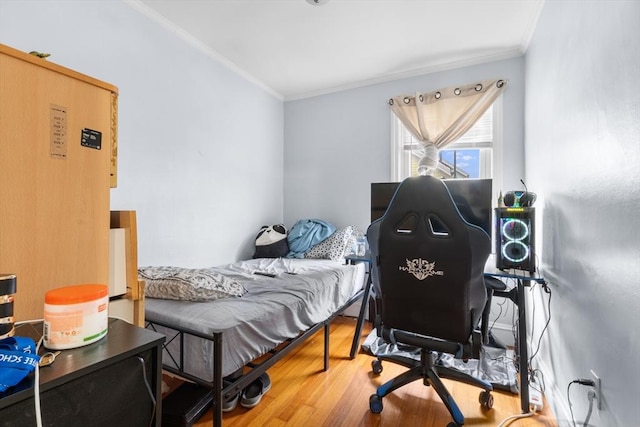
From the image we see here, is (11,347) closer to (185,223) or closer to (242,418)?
(242,418)

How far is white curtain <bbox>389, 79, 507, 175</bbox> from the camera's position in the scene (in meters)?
2.61

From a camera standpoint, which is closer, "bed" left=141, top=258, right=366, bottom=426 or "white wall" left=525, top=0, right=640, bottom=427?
"white wall" left=525, top=0, right=640, bottom=427

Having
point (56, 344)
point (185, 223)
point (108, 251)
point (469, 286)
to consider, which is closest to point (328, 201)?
point (185, 223)

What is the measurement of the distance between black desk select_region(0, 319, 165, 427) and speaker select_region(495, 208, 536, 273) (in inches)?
71.8

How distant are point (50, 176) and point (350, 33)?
2253 millimetres

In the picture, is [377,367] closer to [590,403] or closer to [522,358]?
[522,358]

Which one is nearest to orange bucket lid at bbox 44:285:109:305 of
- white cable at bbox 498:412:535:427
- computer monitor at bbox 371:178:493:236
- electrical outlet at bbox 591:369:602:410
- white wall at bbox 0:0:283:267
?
white wall at bbox 0:0:283:267

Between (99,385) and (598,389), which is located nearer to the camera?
(99,385)

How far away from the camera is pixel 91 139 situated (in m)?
0.86

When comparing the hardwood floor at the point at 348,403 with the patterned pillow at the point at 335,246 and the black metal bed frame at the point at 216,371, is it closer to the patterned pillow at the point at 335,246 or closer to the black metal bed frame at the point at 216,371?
the black metal bed frame at the point at 216,371

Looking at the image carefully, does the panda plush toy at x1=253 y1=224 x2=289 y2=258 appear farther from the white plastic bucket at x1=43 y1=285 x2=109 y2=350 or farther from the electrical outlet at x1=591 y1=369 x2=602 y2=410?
the electrical outlet at x1=591 y1=369 x2=602 y2=410

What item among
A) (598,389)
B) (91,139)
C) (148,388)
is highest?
(91,139)

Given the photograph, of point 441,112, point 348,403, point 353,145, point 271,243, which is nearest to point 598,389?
point 348,403

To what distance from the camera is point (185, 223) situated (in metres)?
2.40
